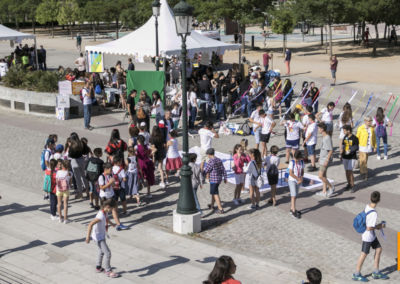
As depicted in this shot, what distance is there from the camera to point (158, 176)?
628 inches

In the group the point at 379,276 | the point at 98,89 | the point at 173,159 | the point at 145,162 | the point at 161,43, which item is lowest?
the point at 379,276

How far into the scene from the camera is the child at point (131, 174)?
44.0 feet

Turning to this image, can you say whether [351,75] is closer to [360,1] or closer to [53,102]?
[360,1]

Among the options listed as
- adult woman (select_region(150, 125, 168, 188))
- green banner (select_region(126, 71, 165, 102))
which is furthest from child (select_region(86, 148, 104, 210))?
green banner (select_region(126, 71, 165, 102))

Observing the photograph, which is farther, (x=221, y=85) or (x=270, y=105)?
(x=221, y=85)

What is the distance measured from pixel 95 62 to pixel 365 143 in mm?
16223

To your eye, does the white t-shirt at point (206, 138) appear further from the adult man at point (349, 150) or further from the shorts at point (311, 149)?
the adult man at point (349, 150)

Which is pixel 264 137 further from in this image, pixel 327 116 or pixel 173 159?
pixel 173 159

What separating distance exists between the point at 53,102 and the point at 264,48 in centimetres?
3026

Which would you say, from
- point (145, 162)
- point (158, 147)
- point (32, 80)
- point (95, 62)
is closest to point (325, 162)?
point (158, 147)

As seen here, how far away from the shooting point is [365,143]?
605 inches

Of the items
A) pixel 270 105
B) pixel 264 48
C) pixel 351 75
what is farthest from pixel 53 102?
pixel 264 48

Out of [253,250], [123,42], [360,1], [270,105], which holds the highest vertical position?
[360,1]

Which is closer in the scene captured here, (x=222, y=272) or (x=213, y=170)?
(x=222, y=272)
